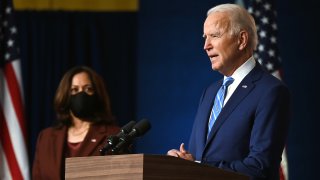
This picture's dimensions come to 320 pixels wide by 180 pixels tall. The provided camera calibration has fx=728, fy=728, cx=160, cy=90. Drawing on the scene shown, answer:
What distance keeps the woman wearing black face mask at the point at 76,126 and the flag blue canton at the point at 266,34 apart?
140 centimetres

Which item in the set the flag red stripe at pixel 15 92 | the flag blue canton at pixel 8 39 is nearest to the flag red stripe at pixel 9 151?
the flag red stripe at pixel 15 92

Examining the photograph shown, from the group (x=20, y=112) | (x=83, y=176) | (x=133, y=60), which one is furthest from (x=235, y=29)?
(x=133, y=60)

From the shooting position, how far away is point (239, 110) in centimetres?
309

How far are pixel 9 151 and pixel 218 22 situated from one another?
300 cm

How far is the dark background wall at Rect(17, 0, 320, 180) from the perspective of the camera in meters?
6.24

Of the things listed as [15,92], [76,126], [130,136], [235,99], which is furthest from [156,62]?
[130,136]

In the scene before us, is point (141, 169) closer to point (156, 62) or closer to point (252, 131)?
point (252, 131)

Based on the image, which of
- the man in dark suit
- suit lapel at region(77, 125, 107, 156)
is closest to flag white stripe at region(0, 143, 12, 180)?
suit lapel at region(77, 125, 107, 156)

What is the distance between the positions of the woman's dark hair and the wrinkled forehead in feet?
5.69

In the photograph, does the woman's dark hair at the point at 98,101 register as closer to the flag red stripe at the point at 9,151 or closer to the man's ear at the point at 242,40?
the flag red stripe at the point at 9,151

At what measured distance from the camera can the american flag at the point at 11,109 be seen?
5.73 m

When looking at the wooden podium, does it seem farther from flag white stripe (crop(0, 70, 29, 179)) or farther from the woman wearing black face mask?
flag white stripe (crop(0, 70, 29, 179))

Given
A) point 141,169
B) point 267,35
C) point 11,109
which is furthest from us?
point 11,109

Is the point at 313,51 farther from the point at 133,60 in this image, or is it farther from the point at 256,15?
the point at 133,60
